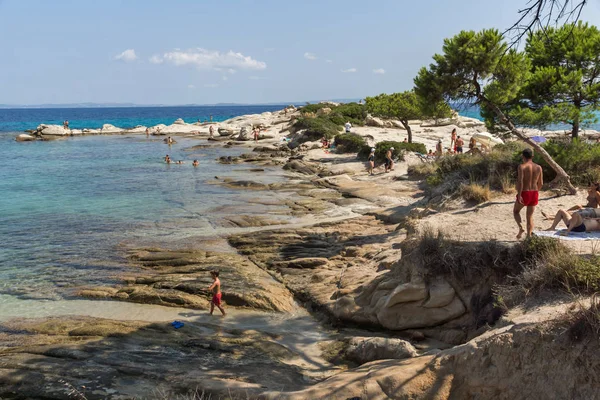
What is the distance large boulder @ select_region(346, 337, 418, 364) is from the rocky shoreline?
28 mm

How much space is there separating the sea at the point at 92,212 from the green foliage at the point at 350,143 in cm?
714

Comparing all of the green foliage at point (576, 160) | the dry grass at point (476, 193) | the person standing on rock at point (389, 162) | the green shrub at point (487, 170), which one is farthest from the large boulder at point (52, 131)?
the green foliage at point (576, 160)

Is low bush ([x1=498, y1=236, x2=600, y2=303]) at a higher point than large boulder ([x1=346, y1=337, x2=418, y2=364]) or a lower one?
higher

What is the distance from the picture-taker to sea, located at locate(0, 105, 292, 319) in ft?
47.9

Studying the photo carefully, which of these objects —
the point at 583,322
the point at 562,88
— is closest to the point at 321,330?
the point at 583,322

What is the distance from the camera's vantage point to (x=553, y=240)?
909 cm

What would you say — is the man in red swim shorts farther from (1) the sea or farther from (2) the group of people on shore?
(1) the sea

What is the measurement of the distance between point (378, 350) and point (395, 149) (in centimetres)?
2398

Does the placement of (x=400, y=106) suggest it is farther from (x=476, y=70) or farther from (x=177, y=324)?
(x=177, y=324)

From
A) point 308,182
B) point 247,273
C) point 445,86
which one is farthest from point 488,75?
point 308,182

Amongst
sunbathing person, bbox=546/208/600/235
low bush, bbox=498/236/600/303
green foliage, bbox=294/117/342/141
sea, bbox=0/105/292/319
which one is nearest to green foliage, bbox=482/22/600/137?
sunbathing person, bbox=546/208/600/235

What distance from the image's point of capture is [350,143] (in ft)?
127

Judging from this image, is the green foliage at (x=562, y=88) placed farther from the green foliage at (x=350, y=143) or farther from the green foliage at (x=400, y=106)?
the green foliage at (x=350, y=143)

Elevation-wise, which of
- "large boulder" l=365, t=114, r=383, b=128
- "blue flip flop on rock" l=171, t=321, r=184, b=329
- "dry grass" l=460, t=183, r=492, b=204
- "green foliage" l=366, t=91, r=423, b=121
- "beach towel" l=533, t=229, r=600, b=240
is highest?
"green foliage" l=366, t=91, r=423, b=121
